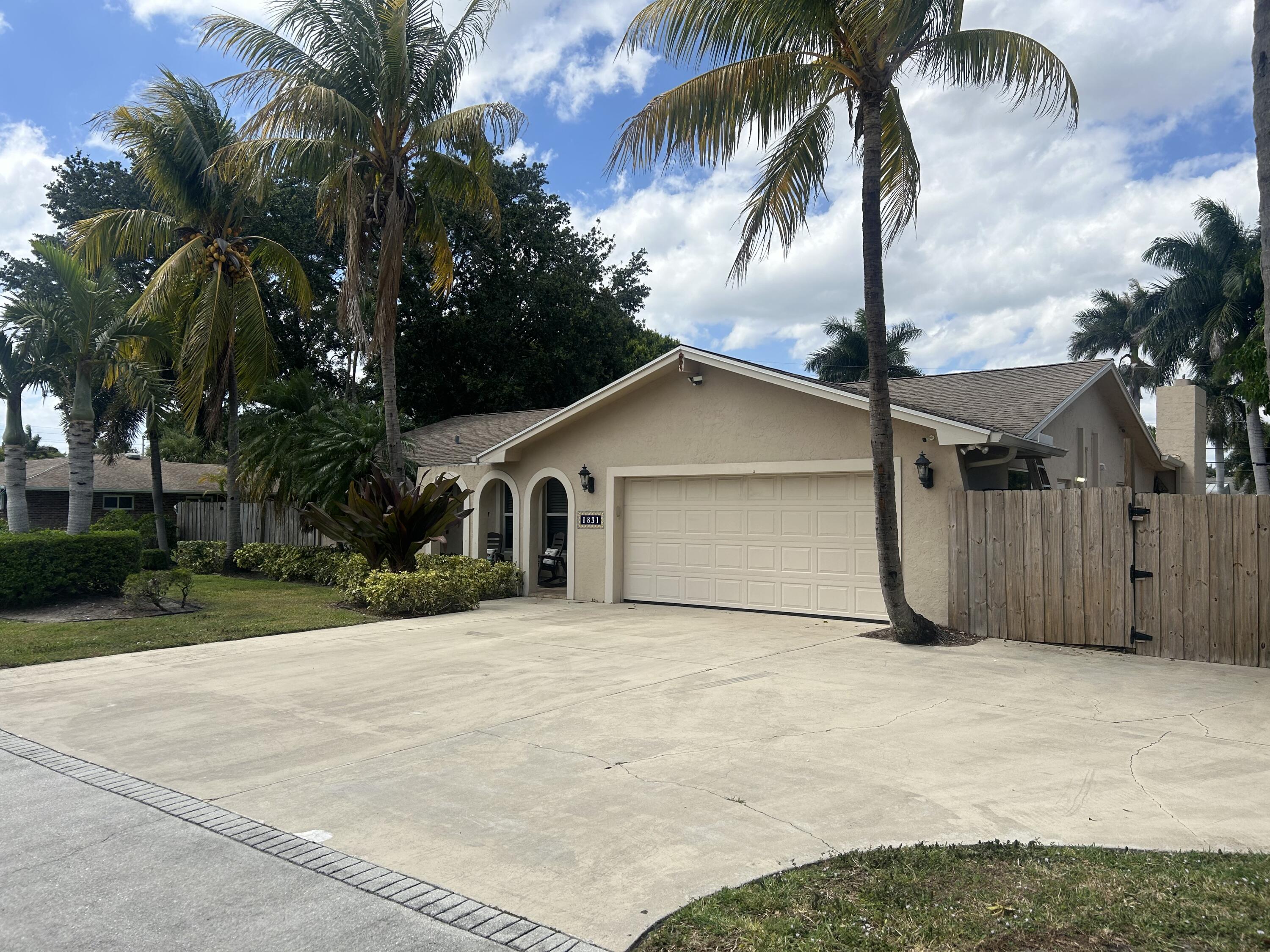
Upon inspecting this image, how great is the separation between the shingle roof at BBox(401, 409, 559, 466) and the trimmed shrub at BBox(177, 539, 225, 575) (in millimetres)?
5402

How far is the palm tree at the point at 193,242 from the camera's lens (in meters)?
18.6

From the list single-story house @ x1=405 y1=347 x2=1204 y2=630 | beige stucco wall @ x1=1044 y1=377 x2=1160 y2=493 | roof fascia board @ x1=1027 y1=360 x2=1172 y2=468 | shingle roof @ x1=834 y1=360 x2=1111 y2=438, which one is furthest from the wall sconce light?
beige stucco wall @ x1=1044 y1=377 x2=1160 y2=493

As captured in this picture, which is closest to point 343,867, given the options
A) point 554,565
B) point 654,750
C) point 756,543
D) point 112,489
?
point 654,750

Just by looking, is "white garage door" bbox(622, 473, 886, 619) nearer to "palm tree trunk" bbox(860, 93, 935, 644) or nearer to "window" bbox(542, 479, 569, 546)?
"palm tree trunk" bbox(860, 93, 935, 644)

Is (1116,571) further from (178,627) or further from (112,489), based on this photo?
(112,489)

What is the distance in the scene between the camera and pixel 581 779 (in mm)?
5449

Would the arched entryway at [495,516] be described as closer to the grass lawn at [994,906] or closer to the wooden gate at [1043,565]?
the wooden gate at [1043,565]

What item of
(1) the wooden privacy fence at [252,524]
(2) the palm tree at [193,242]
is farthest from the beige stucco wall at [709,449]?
(1) the wooden privacy fence at [252,524]

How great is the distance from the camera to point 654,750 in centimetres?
611

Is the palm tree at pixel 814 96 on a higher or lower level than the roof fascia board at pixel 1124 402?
higher

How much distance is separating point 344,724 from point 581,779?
2429 millimetres

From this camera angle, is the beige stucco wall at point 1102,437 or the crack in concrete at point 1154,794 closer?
the crack in concrete at point 1154,794

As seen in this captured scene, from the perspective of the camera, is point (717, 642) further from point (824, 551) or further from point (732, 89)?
point (732, 89)

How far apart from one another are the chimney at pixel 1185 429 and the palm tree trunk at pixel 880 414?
1275 cm
